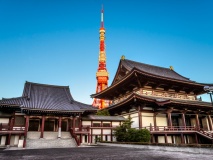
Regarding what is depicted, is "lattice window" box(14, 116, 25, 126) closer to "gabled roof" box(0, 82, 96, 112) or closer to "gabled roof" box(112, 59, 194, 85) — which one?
"gabled roof" box(0, 82, 96, 112)

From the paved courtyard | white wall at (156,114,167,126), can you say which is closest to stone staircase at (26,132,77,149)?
the paved courtyard

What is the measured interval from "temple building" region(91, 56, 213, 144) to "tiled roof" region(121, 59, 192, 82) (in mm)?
288

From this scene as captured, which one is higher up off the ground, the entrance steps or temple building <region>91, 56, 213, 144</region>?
temple building <region>91, 56, 213, 144</region>

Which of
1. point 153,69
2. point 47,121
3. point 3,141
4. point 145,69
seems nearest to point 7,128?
point 3,141

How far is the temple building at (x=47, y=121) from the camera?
1756 centimetres

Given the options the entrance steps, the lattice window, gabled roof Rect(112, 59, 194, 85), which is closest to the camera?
the entrance steps

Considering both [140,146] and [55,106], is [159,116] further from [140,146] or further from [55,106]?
[55,106]

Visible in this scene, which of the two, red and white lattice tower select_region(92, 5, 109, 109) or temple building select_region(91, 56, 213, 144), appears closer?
Answer: temple building select_region(91, 56, 213, 144)

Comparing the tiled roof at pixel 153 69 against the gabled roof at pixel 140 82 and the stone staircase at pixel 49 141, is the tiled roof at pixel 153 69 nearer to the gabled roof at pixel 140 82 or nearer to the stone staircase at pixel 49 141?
the gabled roof at pixel 140 82

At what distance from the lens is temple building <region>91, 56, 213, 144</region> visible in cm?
1950

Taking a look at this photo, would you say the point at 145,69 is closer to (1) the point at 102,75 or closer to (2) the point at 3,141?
(2) the point at 3,141

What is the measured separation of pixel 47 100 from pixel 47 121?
110 inches

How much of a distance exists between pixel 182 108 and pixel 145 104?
562 centimetres

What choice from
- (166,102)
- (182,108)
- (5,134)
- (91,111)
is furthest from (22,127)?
(182,108)
